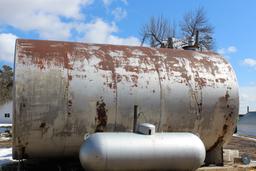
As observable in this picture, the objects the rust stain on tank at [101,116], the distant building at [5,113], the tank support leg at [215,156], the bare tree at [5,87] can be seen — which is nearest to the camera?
the rust stain on tank at [101,116]

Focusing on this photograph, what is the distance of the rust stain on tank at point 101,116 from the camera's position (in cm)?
716

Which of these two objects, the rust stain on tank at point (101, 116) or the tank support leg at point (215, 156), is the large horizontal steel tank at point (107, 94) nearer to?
the rust stain on tank at point (101, 116)

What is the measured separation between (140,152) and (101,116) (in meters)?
1.31

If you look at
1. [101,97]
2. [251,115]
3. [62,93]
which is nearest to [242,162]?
[101,97]

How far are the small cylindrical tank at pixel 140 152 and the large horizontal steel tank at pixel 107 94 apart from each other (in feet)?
2.99

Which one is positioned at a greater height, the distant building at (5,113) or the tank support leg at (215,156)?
the tank support leg at (215,156)

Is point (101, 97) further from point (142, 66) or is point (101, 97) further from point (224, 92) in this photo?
point (224, 92)

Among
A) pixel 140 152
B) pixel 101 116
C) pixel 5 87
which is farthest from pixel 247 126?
pixel 140 152

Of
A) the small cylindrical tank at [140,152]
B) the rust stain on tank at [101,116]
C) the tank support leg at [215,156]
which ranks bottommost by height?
the tank support leg at [215,156]

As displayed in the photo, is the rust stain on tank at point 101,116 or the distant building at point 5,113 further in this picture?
the distant building at point 5,113

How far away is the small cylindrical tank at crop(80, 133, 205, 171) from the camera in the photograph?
603 cm

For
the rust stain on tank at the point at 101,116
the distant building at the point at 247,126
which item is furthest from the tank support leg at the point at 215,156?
the distant building at the point at 247,126

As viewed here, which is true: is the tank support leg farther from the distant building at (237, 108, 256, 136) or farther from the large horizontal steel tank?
the distant building at (237, 108, 256, 136)

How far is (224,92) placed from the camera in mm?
8086
